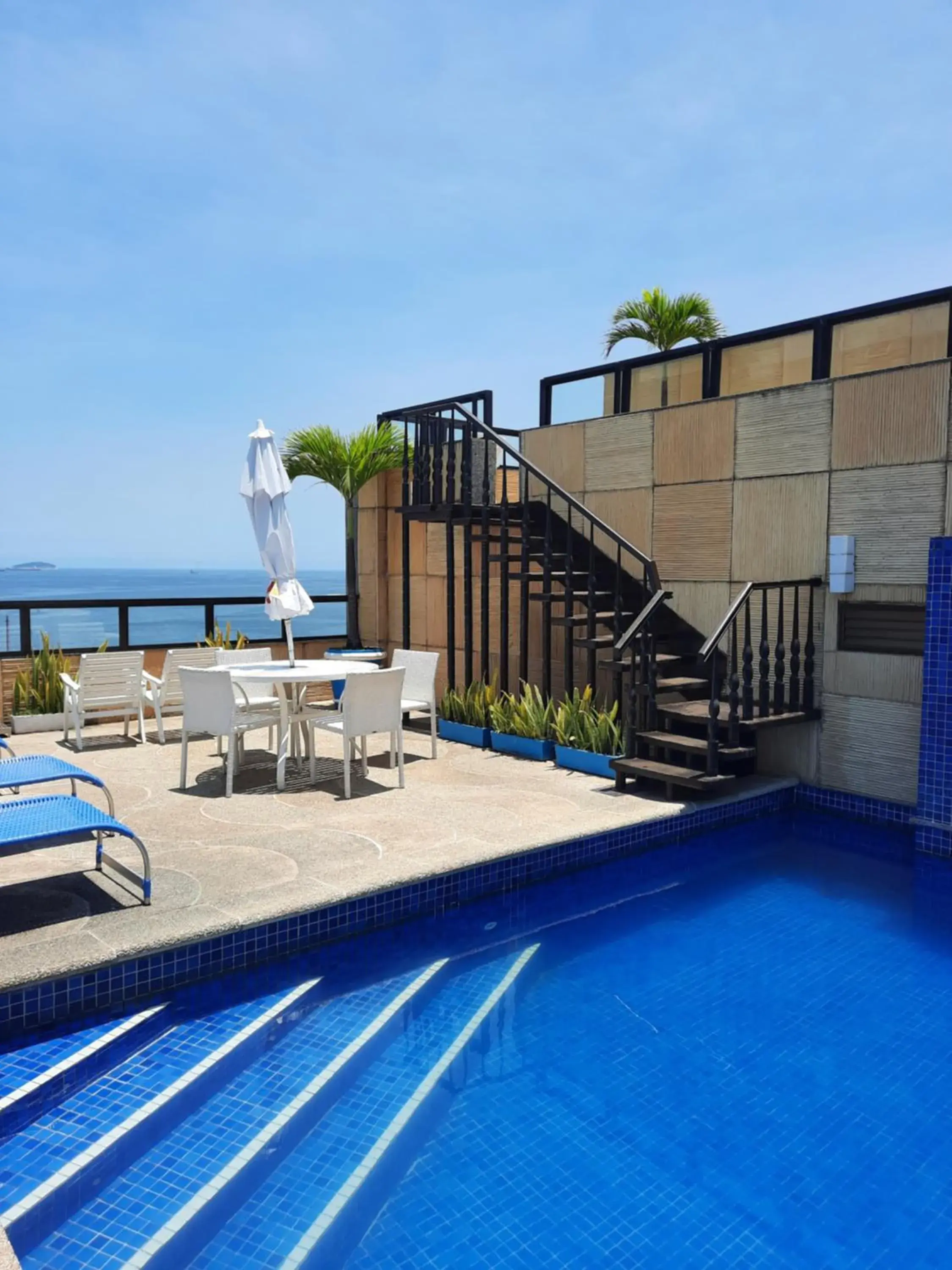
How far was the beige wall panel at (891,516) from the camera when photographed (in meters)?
5.65

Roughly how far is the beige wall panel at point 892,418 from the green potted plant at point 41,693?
276 inches

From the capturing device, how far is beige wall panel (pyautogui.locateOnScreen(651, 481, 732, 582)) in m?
6.92

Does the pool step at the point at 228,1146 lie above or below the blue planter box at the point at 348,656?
below

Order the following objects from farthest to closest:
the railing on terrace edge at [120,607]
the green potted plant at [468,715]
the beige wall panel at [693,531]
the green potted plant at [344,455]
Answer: the green potted plant at [344,455], the railing on terrace edge at [120,607], the green potted plant at [468,715], the beige wall panel at [693,531]

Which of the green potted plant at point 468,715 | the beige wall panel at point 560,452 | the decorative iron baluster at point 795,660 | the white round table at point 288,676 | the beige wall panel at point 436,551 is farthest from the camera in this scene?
the beige wall panel at point 436,551

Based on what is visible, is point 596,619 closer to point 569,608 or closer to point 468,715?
point 569,608

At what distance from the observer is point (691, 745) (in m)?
5.75

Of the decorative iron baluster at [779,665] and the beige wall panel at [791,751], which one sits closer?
the decorative iron baluster at [779,665]

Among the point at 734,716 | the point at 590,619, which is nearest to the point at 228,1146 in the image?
the point at 734,716

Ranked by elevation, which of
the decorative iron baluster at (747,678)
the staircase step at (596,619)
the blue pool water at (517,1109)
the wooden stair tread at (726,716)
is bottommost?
the blue pool water at (517,1109)

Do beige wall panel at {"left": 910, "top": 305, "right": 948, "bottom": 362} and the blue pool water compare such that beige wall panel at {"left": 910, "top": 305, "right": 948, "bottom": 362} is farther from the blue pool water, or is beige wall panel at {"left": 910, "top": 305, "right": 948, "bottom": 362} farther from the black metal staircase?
the blue pool water

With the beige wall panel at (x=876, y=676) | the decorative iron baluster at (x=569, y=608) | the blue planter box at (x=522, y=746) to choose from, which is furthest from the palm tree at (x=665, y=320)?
the beige wall panel at (x=876, y=676)

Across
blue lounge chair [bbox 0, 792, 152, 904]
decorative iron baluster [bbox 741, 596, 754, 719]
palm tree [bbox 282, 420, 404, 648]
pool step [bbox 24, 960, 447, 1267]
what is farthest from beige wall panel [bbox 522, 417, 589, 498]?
pool step [bbox 24, 960, 447, 1267]

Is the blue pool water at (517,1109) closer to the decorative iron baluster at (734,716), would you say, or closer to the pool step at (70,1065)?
the pool step at (70,1065)
